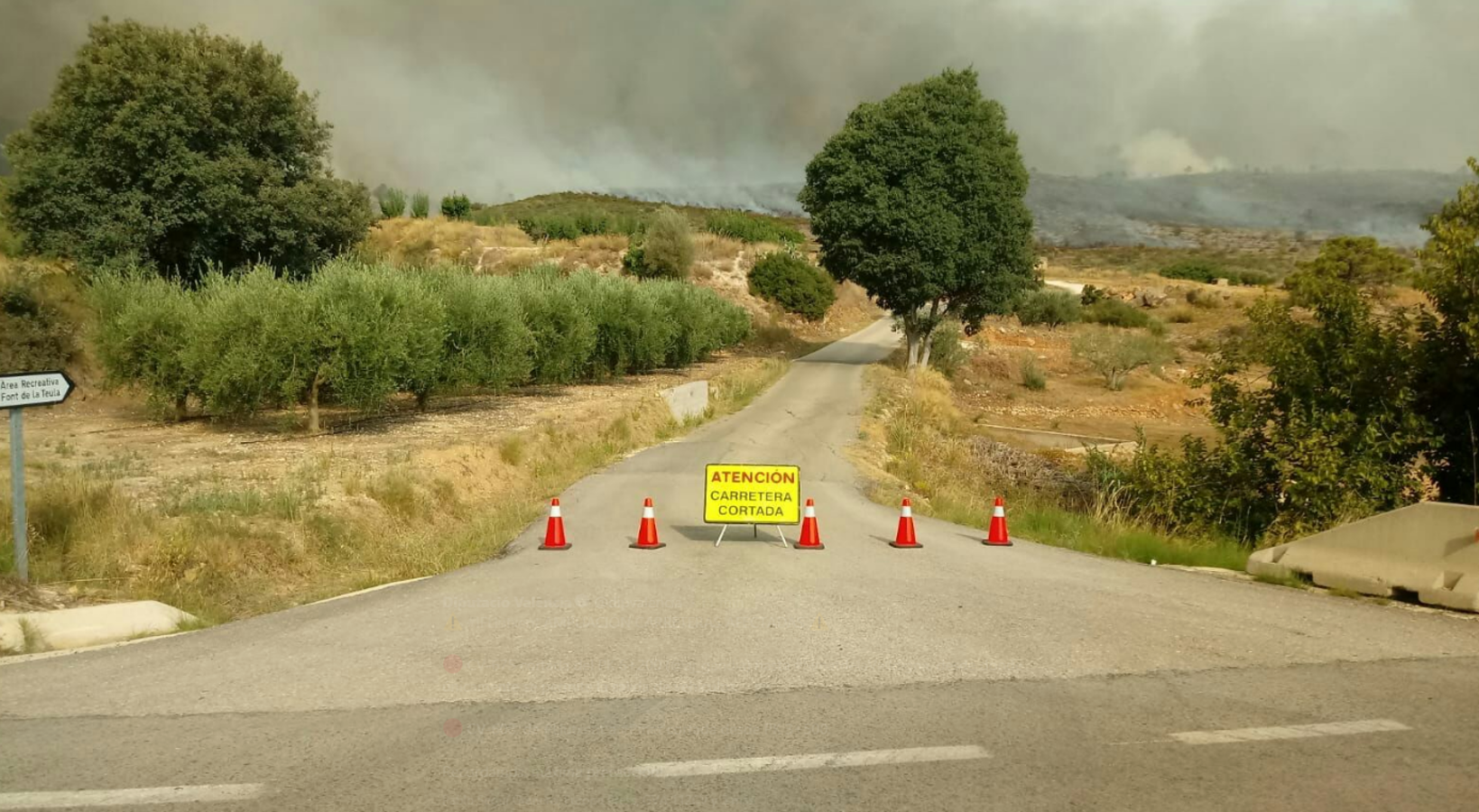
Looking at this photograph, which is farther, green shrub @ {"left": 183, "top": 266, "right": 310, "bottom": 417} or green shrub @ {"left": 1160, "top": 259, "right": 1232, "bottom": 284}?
green shrub @ {"left": 1160, "top": 259, "right": 1232, "bottom": 284}

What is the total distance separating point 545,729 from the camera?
548cm

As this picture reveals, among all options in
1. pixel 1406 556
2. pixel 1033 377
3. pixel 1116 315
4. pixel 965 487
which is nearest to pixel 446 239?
pixel 1033 377

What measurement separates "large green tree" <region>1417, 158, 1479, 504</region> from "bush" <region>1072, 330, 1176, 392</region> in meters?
33.2

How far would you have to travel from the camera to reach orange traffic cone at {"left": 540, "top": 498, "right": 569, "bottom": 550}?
12055 millimetres

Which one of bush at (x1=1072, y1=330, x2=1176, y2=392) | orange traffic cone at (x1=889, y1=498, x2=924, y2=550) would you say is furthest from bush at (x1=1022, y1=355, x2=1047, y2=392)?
orange traffic cone at (x1=889, y1=498, x2=924, y2=550)

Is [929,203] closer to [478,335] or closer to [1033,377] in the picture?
[1033,377]

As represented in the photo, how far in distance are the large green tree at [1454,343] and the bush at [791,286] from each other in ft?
179

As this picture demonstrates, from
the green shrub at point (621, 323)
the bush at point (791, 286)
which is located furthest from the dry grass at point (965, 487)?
the bush at point (791, 286)

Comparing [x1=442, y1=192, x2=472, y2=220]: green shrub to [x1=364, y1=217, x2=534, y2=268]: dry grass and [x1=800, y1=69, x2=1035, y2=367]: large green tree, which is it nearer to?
[x1=364, y1=217, x2=534, y2=268]: dry grass

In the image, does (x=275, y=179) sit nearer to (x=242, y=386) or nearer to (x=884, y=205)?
(x=242, y=386)

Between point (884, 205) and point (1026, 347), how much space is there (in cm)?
2382

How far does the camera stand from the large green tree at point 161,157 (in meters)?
32.0

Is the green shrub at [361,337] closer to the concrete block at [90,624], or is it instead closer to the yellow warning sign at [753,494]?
the yellow warning sign at [753,494]

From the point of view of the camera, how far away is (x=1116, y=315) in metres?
69.2
